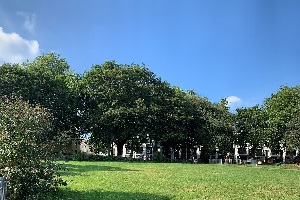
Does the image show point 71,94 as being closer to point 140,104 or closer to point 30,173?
point 140,104

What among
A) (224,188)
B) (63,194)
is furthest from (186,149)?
(63,194)

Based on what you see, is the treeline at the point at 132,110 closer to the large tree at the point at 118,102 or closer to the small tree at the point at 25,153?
the large tree at the point at 118,102

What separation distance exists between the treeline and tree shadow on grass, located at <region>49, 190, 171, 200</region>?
34.6 metres

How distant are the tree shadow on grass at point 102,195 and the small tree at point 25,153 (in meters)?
1.48

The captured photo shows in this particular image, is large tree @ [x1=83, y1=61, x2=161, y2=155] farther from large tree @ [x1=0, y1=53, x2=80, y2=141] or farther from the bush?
the bush

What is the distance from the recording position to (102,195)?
15.0m

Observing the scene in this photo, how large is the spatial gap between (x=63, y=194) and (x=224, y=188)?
25.3 feet

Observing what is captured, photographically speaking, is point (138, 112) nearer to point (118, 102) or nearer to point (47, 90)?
point (118, 102)

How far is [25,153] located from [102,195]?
4119 mm

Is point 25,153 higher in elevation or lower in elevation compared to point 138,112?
lower

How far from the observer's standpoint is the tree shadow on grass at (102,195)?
1427 centimetres

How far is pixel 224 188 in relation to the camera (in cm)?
1823

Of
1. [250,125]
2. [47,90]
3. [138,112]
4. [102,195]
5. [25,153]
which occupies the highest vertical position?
[47,90]

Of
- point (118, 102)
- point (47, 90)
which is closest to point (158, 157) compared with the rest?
point (118, 102)
